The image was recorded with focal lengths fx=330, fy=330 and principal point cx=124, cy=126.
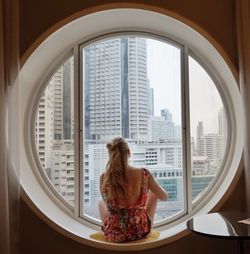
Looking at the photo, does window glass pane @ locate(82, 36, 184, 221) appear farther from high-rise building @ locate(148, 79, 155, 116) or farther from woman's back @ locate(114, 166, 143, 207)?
woman's back @ locate(114, 166, 143, 207)

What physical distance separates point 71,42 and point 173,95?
3.29ft

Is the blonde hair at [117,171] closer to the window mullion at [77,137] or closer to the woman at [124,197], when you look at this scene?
the woman at [124,197]

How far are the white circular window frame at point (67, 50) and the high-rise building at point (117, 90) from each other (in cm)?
17

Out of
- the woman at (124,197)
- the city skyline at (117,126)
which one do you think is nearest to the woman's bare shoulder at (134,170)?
the woman at (124,197)

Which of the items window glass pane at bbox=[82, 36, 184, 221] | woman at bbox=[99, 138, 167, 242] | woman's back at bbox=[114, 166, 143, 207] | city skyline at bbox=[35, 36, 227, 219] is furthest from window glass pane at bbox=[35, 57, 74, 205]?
woman's back at bbox=[114, 166, 143, 207]

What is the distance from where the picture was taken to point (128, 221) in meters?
2.39

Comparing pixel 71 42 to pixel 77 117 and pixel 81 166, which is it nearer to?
pixel 77 117

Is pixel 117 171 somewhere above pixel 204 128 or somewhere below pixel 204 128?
below

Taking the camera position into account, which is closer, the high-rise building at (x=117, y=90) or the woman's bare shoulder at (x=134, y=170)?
the woman's bare shoulder at (x=134, y=170)

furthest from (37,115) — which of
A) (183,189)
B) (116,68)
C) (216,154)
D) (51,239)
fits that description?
(216,154)

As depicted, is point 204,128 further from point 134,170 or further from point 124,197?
point 124,197

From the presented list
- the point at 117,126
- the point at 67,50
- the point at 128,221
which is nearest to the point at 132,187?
the point at 128,221

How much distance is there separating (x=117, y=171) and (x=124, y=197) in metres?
0.20

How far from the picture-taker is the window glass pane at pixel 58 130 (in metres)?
2.90
